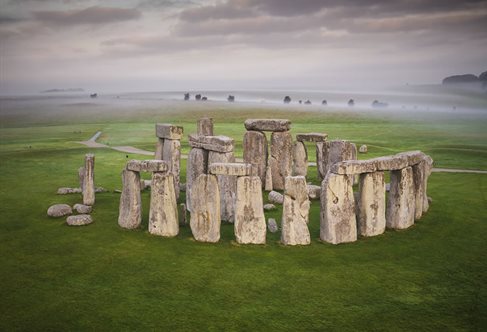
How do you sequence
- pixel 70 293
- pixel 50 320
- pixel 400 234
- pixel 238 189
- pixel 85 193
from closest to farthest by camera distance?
pixel 50 320
pixel 70 293
pixel 238 189
pixel 400 234
pixel 85 193

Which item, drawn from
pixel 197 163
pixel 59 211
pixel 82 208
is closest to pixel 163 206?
pixel 197 163

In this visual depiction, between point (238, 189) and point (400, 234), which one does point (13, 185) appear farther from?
point (400, 234)

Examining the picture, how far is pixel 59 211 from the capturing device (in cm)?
1444

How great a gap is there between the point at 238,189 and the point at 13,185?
1257 centimetres

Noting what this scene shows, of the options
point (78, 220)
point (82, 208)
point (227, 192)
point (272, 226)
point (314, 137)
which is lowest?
point (272, 226)

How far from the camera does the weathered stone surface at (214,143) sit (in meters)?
14.1

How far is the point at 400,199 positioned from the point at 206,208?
5.71 metres

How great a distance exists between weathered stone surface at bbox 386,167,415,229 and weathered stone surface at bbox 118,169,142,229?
7411 millimetres

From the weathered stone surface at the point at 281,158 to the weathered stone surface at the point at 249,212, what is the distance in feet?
24.9

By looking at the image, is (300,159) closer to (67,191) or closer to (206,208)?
(206,208)

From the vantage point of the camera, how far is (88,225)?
44.5 ft

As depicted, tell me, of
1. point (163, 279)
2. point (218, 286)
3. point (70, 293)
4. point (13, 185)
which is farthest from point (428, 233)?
point (13, 185)

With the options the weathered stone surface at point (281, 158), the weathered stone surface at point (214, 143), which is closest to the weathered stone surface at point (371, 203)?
the weathered stone surface at point (214, 143)

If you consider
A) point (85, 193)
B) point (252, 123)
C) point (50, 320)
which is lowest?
point (50, 320)
